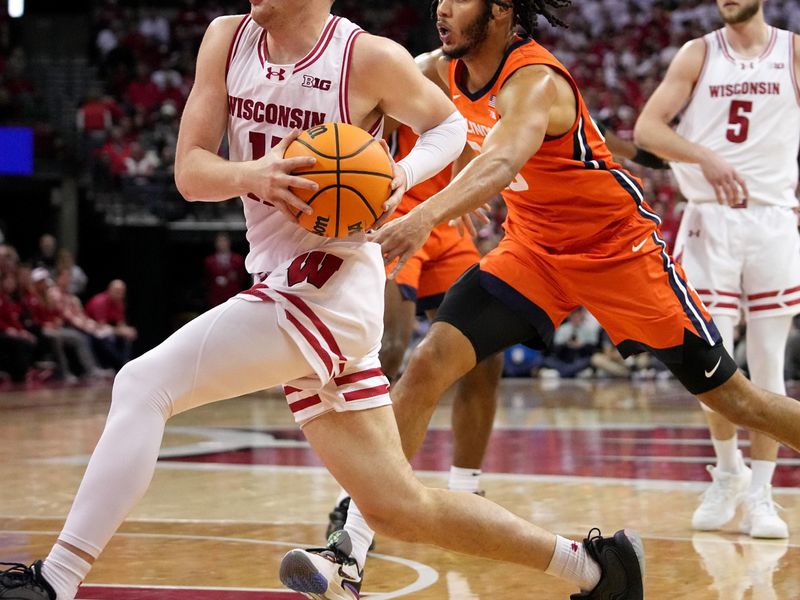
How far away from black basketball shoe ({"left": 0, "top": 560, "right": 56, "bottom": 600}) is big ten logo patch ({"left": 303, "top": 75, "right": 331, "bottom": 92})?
1.52 meters

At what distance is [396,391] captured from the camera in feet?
15.7

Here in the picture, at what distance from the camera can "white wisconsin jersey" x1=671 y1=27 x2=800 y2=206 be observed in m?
6.11

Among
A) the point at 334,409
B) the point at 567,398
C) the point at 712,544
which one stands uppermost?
the point at 334,409

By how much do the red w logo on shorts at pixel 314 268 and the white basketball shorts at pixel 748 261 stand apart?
299cm

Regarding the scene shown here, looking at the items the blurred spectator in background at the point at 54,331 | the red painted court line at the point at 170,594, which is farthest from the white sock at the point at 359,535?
the blurred spectator in background at the point at 54,331

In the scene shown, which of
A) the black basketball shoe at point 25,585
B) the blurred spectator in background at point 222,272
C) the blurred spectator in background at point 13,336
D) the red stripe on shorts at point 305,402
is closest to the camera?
the black basketball shoe at point 25,585

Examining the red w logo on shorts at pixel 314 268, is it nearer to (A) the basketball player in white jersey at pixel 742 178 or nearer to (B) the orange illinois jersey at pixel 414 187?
(B) the orange illinois jersey at pixel 414 187

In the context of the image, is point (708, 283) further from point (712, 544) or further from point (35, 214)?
point (35, 214)

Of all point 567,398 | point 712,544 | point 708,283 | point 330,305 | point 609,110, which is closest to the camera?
point 330,305

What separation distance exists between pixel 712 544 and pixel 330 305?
8.49 feet

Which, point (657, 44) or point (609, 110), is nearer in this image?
point (609, 110)

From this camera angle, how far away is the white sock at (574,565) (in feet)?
12.5

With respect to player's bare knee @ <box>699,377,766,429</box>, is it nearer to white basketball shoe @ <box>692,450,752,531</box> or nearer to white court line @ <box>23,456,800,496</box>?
white basketball shoe @ <box>692,450,752,531</box>

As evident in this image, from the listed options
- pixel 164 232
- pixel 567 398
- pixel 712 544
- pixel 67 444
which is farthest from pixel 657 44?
pixel 712 544
